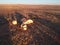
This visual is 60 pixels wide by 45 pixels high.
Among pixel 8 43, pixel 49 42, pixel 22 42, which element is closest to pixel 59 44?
pixel 49 42

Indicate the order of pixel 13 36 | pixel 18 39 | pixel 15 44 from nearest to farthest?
pixel 15 44, pixel 18 39, pixel 13 36

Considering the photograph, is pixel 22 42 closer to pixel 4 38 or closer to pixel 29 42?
pixel 29 42

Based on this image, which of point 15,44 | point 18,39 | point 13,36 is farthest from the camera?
point 13,36

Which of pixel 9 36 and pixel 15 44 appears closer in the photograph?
pixel 15 44

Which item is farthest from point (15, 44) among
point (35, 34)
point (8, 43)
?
point (35, 34)

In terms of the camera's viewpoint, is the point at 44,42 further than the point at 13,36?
No

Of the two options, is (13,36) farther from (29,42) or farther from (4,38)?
(29,42)

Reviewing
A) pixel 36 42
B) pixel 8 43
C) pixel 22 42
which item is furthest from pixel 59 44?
pixel 8 43

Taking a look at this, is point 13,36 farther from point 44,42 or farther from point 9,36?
point 44,42
